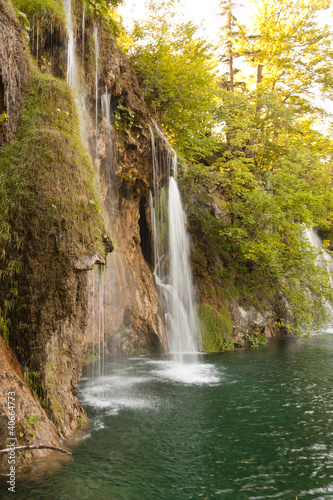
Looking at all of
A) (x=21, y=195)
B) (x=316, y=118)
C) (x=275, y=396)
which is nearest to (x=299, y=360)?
(x=275, y=396)

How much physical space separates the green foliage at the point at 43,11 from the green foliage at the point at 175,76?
527 cm

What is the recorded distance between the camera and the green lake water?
151 inches

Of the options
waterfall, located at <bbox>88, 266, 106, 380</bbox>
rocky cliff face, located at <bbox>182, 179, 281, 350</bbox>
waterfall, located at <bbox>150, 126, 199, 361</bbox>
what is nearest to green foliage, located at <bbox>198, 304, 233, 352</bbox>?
rocky cliff face, located at <bbox>182, 179, 281, 350</bbox>

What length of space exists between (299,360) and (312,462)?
23.7ft

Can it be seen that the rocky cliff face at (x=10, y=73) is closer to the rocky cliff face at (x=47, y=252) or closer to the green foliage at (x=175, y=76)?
the rocky cliff face at (x=47, y=252)

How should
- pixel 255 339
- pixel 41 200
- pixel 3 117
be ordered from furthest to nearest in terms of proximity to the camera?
pixel 255 339 < pixel 3 117 < pixel 41 200

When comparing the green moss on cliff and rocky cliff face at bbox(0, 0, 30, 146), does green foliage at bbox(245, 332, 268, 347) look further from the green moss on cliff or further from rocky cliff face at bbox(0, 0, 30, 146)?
rocky cliff face at bbox(0, 0, 30, 146)

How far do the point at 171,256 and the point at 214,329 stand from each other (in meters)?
3.43

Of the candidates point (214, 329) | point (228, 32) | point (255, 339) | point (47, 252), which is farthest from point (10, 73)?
point (228, 32)

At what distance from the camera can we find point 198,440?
5.12m

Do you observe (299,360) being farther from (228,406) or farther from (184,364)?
(228,406)

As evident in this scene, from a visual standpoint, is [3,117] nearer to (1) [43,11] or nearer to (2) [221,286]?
(1) [43,11]

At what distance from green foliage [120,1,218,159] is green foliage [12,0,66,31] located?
5.27 m

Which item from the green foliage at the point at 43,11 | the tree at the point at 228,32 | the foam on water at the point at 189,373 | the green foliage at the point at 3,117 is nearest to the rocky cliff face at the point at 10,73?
the green foliage at the point at 3,117
